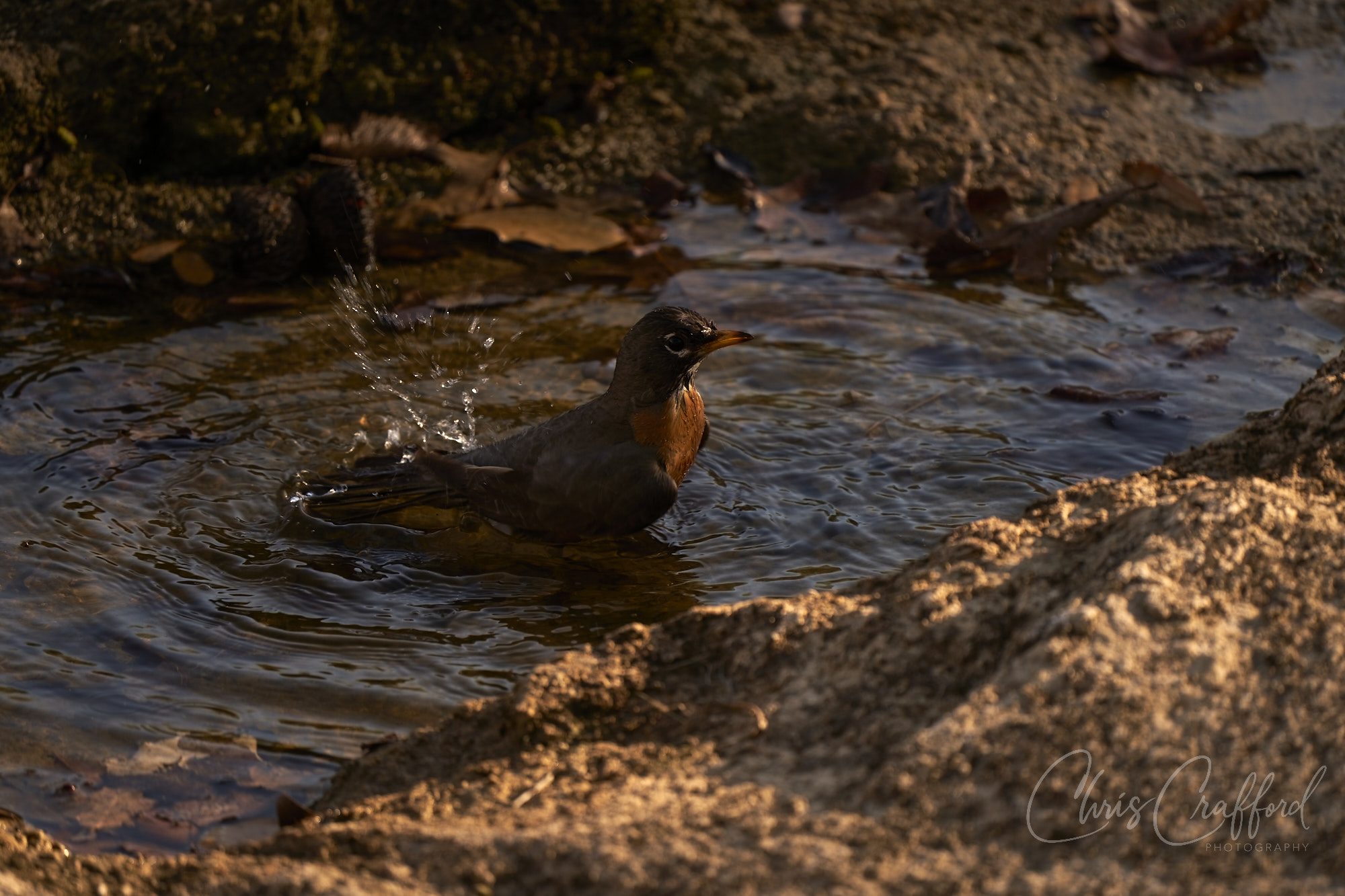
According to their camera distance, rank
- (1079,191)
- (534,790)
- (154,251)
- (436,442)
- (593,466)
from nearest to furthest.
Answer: (534,790) → (593,466) → (436,442) → (154,251) → (1079,191)

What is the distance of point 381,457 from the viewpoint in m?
5.37

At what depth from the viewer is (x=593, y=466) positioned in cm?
506

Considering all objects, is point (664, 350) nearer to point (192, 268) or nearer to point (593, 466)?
point (593, 466)

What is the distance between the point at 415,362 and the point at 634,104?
8.43ft

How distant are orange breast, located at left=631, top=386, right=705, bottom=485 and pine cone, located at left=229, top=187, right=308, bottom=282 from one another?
2.40 m

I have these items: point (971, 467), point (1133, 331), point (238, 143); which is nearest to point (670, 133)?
point (238, 143)

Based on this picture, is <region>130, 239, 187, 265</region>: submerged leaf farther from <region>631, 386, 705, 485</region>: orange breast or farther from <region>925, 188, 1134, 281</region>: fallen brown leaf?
<region>925, 188, 1134, 281</region>: fallen brown leaf

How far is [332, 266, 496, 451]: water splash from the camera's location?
5.84m

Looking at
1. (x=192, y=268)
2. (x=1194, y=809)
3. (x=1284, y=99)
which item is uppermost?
(x=1284, y=99)

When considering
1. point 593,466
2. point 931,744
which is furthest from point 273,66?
point 931,744

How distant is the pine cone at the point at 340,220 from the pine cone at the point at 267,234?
0.27ft

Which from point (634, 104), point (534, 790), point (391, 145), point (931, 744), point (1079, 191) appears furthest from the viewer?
point (634, 104)

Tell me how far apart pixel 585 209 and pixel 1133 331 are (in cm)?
287

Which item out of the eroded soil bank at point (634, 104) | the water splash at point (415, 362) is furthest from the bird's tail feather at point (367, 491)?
the eroded soil bank at point (634, 104)
